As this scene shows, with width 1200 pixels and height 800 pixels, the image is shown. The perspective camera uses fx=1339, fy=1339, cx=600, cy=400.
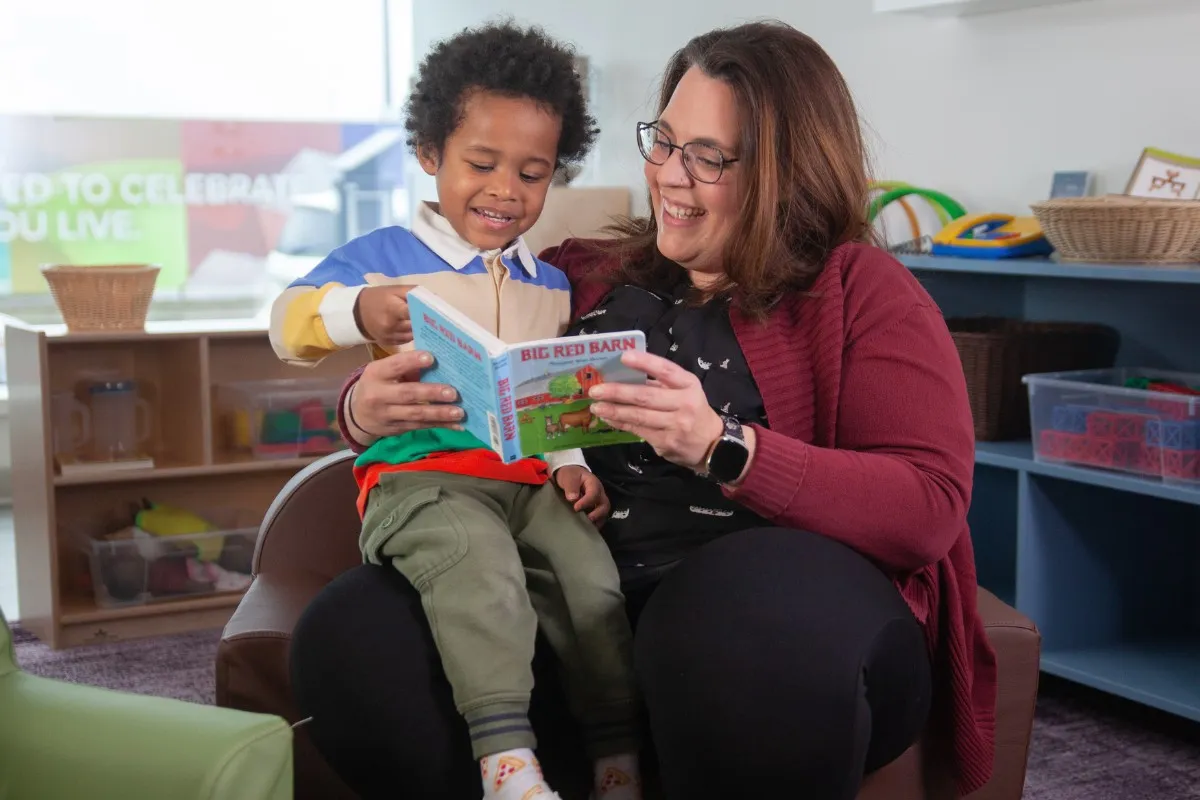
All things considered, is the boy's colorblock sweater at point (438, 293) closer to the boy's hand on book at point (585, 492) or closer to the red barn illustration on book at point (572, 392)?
the boy's hand on book at point (585, 492)

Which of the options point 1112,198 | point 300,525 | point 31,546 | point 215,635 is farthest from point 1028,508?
point 31,546

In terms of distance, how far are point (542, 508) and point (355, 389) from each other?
10.8 inches

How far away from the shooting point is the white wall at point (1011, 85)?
267 centimetres

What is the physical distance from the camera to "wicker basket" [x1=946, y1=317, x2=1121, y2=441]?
2730mm

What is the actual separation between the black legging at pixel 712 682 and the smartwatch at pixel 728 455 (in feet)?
0.23

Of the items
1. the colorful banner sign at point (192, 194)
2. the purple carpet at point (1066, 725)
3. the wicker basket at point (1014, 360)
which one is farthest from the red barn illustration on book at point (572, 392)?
the colorful banner sign at point (192, 194)

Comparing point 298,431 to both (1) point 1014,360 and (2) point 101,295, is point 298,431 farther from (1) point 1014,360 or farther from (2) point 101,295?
(1) point 1014,360

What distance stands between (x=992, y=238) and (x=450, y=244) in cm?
143

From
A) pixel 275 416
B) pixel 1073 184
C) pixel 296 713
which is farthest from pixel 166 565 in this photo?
pixel 1073 184

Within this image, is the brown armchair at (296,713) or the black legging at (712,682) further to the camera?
the brown armchair at (296,713)

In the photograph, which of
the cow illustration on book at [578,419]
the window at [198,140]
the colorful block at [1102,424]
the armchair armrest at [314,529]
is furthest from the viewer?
the window at [198,140]

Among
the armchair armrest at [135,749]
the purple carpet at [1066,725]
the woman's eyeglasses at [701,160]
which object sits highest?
the woman's eyeglasses at [701,160]

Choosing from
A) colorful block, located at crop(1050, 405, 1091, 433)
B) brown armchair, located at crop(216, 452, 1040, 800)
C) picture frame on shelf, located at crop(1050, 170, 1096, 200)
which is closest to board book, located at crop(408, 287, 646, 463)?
brown armchair, located at crop(216, 452, 1040, 800)

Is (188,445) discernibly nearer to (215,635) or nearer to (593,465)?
(215,635)
